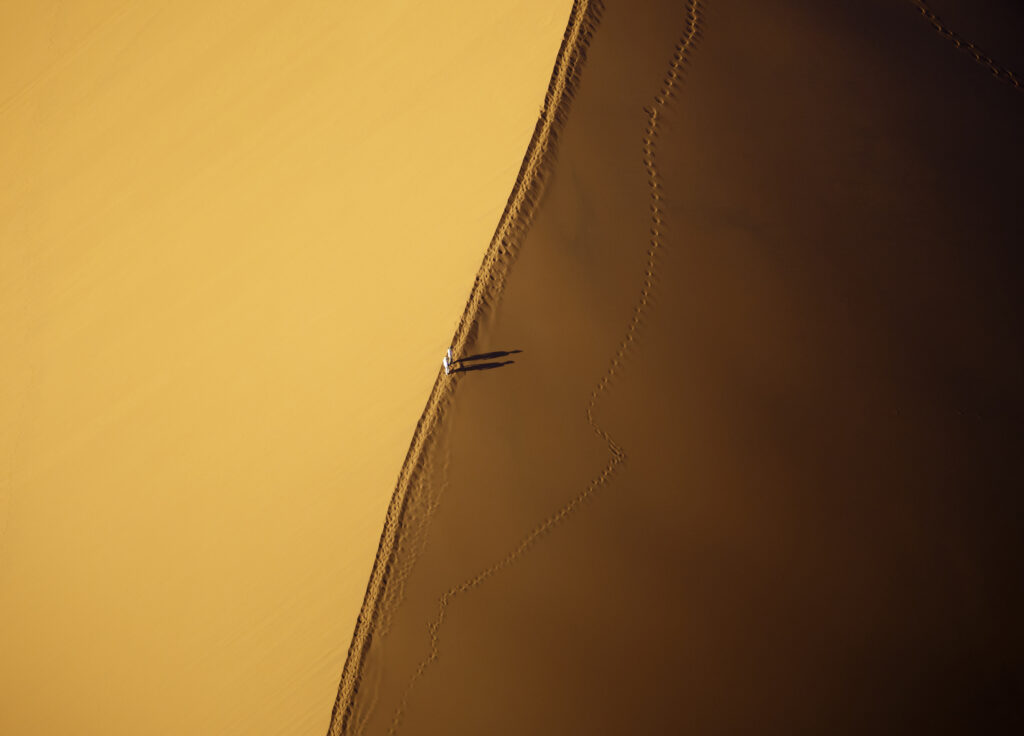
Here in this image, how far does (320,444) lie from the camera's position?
2.45 metres

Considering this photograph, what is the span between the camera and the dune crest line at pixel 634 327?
2041mm

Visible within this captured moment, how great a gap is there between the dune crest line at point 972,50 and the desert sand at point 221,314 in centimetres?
127

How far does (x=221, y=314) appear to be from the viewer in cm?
264

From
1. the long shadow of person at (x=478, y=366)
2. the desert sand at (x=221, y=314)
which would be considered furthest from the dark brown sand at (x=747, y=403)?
the desert sand at (x=221, y=314)

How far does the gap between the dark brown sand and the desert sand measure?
26 cm

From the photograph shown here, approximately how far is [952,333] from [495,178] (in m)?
1.56

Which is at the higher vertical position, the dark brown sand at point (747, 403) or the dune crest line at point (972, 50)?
the dune crest line at point (972, 50)

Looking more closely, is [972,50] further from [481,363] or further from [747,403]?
[481,363]

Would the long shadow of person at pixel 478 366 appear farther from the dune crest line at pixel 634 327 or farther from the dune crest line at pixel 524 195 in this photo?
the dune crest line at pixel 634 327

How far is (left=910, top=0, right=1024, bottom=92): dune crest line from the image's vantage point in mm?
2223

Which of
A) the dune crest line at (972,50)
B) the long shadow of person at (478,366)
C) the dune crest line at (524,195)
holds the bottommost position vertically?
the long shadow of person at (478,366)

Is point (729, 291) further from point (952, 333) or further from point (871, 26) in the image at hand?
point (871, 26)

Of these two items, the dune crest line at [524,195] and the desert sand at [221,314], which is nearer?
the dune crest line at [524,195]

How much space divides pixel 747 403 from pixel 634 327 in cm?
45
